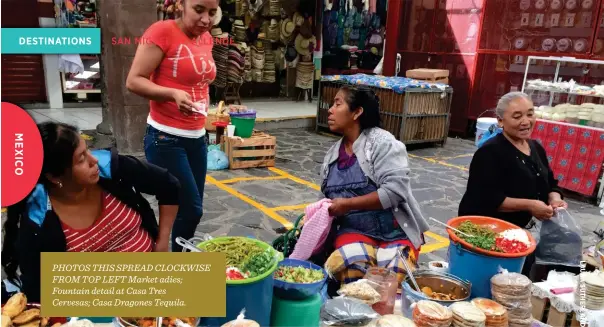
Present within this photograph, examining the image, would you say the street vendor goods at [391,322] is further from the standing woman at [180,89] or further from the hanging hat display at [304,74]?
the hanging hat display at [304,74]

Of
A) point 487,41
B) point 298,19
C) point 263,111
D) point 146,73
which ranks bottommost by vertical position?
point 263,111

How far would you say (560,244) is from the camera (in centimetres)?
261

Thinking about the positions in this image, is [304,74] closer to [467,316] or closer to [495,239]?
[495,239]

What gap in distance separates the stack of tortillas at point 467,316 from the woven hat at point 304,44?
407 inches

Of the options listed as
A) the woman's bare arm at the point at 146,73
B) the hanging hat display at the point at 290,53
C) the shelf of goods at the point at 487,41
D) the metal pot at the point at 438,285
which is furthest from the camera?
the hanging hat display at the point at 290,53

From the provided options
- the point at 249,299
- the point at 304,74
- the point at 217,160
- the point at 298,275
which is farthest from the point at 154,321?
the point at 304,74

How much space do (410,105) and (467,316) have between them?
659 centimetres

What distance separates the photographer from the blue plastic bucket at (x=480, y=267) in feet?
6.89

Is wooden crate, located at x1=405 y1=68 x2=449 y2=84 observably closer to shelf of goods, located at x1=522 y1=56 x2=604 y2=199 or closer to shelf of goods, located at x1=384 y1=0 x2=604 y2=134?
shelf of goods, located at x1=384 y1=0 x2=604 y2=134

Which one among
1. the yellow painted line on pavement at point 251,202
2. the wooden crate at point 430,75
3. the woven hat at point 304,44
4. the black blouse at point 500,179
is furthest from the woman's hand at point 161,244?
the woven hat at point 304,44

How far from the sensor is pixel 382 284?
Result: 209cm

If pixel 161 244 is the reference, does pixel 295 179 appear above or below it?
below

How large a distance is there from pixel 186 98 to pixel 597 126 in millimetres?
5513

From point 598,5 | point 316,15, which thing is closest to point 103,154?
point 598,5
